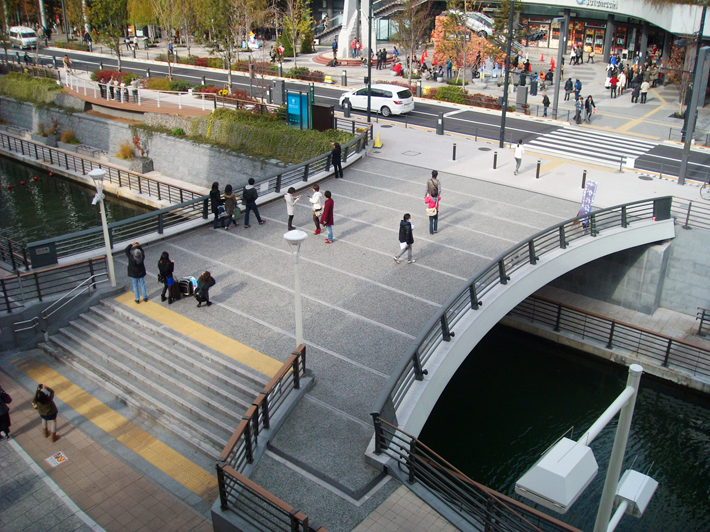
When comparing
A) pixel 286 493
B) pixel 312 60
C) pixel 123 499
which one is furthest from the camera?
pixel 312 60

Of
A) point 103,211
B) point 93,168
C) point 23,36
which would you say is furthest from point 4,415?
point 23,36

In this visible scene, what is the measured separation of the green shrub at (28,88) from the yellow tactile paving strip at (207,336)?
30.9m

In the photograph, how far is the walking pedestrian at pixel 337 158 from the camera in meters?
22.8

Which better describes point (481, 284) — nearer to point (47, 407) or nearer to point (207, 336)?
point (207, 336)

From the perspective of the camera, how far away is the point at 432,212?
18312 mm

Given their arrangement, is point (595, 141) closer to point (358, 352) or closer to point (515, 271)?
point (515, 271)

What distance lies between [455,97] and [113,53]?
3673 cm

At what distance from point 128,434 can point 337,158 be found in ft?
42.1

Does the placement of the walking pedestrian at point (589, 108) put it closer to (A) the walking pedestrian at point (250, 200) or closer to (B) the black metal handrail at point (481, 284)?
(B) the black metal handrail at point (481, 284)

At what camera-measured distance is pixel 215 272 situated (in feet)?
55.0

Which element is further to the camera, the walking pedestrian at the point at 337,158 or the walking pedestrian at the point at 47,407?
the walking pedestrian at the point at 337,158

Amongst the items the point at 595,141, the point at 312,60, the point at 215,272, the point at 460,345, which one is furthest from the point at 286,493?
the point at 312,60

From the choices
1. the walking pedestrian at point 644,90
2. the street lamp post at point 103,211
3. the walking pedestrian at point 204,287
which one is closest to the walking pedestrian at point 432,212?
the walking pedestrian at point 204,287

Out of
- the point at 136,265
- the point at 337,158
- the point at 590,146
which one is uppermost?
the point at 337,158
